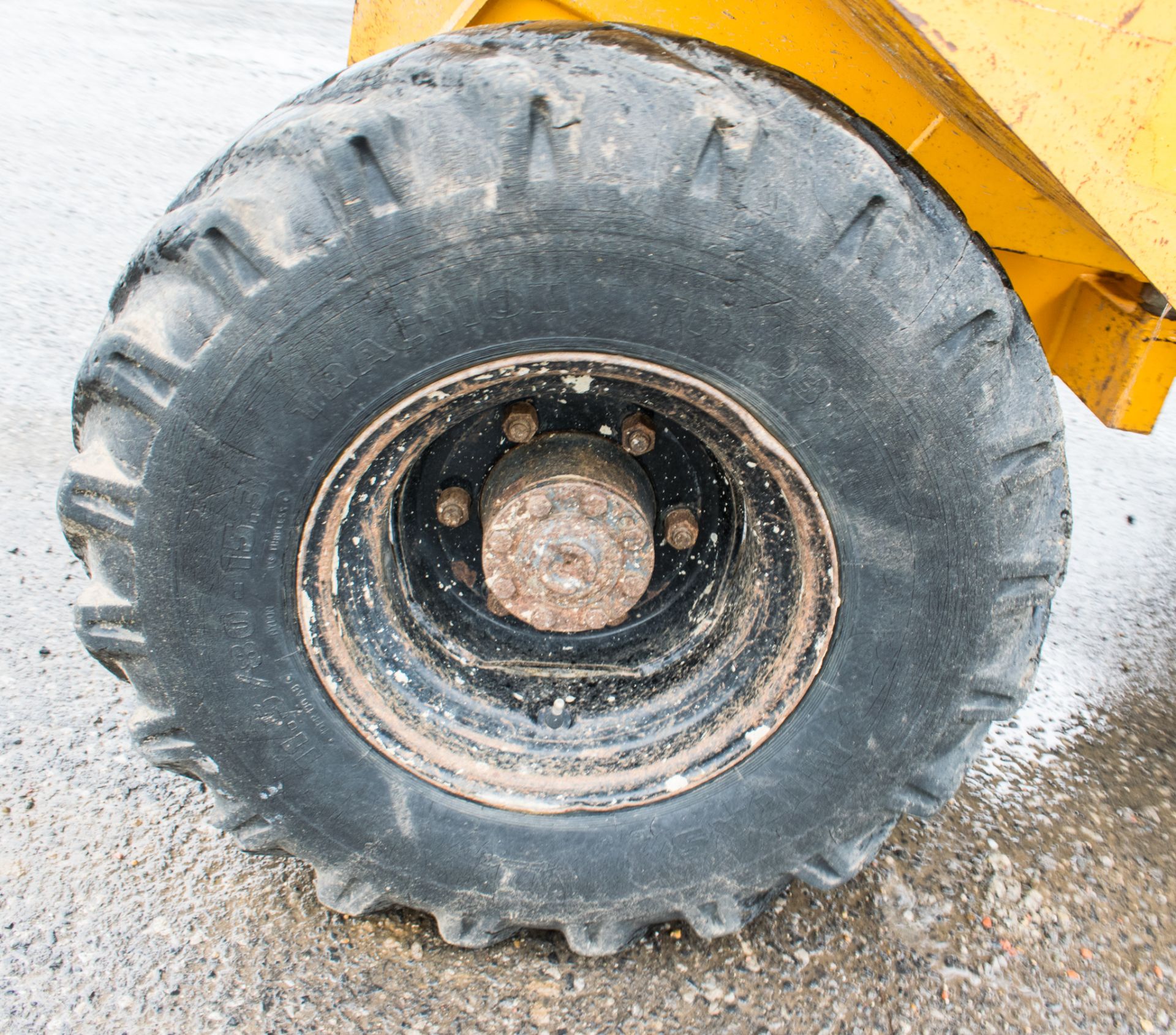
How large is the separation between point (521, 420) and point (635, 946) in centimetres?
109

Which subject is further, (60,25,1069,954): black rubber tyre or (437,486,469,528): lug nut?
(437,486,469,528): lug nut

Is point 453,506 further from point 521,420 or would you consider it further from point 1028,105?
point 1028,105

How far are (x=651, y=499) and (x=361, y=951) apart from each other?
1069mm

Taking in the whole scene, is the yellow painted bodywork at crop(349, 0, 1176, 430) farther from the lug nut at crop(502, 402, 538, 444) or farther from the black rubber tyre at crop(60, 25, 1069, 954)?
the lug nut at crop(502, 402, 538, 444)

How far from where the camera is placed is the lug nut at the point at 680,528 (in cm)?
191

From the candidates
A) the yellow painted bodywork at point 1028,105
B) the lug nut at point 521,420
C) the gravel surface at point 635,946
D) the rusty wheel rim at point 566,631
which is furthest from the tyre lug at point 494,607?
the yellow painted bodywork at point 1028,105

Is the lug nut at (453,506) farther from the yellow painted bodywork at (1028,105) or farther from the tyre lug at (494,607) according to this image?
the yellow painted bodywork at (1028,105)

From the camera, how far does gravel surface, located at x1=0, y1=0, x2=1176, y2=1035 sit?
1787 millimetres

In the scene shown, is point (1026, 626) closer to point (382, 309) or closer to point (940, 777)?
point (940, 777)

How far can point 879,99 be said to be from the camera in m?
1.70

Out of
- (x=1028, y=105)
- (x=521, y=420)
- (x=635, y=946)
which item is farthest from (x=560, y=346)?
(x=635, y=946)

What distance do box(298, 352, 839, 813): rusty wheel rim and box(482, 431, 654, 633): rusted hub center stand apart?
34 millimetres

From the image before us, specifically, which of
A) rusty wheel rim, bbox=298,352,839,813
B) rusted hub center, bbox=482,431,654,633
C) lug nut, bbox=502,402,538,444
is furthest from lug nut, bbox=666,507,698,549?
lug nut, bbox=502,402,538,444

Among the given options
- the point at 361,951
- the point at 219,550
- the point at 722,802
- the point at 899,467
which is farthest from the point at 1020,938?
the point at 219,550
